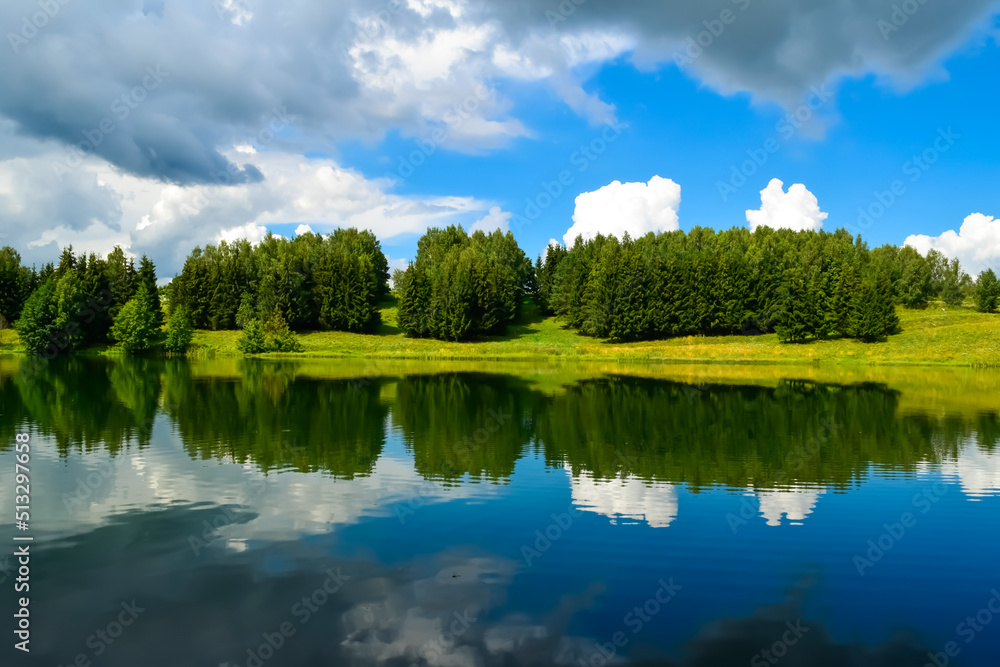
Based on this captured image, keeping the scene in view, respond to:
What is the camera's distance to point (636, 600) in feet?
33.8

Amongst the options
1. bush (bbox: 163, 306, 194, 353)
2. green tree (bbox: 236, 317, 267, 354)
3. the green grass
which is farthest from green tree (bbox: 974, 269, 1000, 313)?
bush (bbox: 163, 306, 194, 353)

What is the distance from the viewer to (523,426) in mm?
27750

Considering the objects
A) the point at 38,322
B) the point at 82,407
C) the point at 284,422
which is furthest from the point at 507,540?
the point at 38,322

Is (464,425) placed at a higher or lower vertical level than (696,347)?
lower

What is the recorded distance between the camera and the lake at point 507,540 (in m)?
9.09

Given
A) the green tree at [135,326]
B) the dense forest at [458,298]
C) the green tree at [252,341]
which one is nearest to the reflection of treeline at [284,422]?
the green tree at [252,341]

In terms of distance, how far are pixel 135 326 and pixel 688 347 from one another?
247 feet

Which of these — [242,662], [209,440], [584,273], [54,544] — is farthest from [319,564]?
[584,273]

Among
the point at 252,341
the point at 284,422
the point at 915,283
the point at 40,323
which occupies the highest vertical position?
the point at 915,283

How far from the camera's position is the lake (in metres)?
9.09

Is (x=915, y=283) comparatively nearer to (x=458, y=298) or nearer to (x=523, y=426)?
(x=458, y=298)

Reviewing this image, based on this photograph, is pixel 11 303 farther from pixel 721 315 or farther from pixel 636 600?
pixel 636 600

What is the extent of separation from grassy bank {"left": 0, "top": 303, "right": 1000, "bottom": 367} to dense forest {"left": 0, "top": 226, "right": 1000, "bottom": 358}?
9.92 ft

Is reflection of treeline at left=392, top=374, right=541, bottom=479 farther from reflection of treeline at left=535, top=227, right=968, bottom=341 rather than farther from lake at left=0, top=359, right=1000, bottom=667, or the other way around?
reflection of treeline at left=535, top=227, right=968, bottom=341
